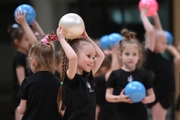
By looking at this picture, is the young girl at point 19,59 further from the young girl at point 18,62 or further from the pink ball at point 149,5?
the pink ball at point 149,5

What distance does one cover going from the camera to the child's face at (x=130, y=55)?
16.1 ft

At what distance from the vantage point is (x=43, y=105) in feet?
13.3

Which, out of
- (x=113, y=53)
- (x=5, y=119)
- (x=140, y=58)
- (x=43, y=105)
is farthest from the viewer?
(x=5, y=119)

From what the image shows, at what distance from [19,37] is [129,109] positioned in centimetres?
186

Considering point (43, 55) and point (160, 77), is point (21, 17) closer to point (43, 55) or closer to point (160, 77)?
point (43, 55)

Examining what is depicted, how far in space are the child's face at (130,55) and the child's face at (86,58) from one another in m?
1.09

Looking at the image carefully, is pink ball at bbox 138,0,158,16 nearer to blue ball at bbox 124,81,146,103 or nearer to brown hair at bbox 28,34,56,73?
blue ball at bbox 124,81,146,103

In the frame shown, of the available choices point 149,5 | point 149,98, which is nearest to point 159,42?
point 149,5

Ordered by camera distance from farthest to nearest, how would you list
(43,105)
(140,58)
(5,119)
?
(5,119) < (140,58) < (43,105)

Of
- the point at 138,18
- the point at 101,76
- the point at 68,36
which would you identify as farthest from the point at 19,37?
the point at 138,18

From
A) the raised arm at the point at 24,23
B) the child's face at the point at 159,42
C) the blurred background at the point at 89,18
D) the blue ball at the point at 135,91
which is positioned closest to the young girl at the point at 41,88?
the blue ball at the point at 135,91

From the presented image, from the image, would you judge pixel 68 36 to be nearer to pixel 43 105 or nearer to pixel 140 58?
pixel 43 105

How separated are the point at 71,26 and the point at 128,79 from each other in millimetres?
1337

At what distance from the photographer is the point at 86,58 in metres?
3.83
